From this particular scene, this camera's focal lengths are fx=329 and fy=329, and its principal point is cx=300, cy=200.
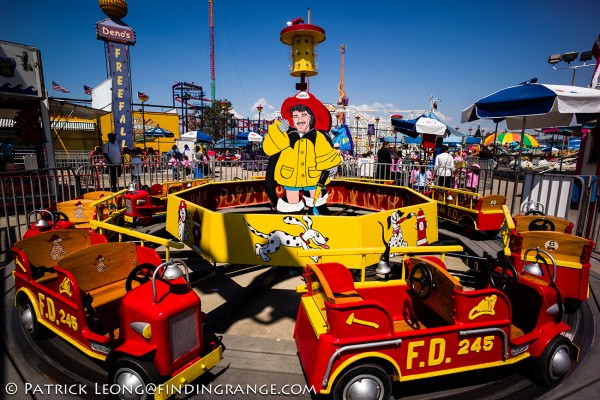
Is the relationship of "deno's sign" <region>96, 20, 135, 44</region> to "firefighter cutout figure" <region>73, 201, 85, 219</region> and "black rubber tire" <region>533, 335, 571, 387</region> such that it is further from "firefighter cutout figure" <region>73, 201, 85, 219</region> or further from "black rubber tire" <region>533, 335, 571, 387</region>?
"black rubber tire" <region>533, 335, 571, 387</region>

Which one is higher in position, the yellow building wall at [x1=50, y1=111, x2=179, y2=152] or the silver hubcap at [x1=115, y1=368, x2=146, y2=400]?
the yellow building wall at [x1=50, y1=111, x2=179, y2=152]

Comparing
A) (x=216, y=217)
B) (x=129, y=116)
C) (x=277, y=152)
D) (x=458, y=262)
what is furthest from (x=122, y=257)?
(x=129, y=116)

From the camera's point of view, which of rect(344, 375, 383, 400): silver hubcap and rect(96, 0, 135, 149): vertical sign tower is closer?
rect(344, 375, 383, 400): silver hubcap

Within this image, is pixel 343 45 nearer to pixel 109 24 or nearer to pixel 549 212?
pixel 109 24

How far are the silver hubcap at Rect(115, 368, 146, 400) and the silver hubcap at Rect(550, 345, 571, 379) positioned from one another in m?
3.50

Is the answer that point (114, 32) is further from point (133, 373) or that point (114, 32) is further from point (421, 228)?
point (133, 373)

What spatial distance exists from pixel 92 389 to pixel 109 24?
63.5 feet

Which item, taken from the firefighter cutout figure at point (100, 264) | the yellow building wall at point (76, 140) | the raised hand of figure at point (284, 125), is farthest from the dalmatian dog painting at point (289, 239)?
the yellow building wall at point (76, 140)

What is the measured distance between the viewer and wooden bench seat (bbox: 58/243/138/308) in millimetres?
3549

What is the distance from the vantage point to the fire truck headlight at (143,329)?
252 cm

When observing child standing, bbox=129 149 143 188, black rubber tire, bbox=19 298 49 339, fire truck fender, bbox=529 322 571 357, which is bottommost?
black rubber tire, bbox=19 298 49 339

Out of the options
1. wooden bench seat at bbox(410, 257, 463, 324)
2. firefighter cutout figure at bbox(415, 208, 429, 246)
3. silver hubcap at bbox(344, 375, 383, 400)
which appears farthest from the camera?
firefighter cutout figure at bbox(415, 208, 429, 246)

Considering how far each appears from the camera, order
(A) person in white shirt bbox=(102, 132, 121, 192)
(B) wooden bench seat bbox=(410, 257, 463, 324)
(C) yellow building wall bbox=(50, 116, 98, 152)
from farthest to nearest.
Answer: (C) yellow building wall bbox=(50, 116, 98, 152)
(A) person in white shirt bbox=(102, 132, 121, 192)
(B) wooden bench seat bbox=(410, 257, 463, 324)

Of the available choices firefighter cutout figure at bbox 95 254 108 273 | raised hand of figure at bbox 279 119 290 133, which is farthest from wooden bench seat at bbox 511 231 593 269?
firefighter cutout figure at bbox 95 254 108 273
